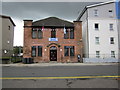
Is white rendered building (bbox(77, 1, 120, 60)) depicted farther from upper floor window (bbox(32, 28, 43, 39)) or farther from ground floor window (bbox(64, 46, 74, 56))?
upper floor window (bbox(32, 28, 43, 39))

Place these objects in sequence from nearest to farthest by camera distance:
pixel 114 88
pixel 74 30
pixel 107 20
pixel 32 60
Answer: pixel 114 88 → pixel 32 60 → pixel 74 30 → pixel 107 20

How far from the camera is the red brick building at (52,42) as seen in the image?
22.4m

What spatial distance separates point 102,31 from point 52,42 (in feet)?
36.6

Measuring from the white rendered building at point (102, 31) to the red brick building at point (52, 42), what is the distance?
2876mm

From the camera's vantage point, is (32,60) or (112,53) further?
(112,53)

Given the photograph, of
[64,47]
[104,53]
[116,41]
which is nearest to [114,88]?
[64,47]

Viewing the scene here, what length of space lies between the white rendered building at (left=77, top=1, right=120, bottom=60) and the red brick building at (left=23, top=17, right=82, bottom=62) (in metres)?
2.88

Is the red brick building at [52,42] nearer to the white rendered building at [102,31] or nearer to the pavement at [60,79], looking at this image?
the white rendered building at [102,31]

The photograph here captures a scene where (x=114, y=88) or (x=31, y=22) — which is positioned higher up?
(x=31, y=22)

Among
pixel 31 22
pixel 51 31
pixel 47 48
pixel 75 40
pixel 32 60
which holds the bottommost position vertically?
pixel 32 60

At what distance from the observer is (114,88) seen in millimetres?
5711

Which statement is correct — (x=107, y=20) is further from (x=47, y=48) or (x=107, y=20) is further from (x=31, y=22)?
(x=31, y=22)

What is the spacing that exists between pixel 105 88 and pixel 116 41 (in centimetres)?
2141

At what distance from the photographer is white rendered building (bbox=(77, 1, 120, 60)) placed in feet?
79.0
